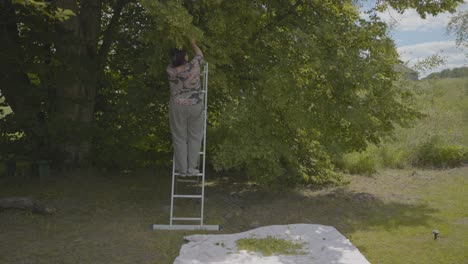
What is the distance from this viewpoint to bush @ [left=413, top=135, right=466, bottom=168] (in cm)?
1184

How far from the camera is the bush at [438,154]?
1184 centimetres

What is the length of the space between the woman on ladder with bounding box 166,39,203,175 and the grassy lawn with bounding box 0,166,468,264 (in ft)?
3.55

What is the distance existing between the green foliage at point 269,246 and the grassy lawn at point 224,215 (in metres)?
0.83

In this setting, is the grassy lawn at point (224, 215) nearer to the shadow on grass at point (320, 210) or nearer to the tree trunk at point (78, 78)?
the shadow on grass at point (320, 210)

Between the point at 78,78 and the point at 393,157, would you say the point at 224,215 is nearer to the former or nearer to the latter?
the point at 78,78

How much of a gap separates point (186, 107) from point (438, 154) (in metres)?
7.99

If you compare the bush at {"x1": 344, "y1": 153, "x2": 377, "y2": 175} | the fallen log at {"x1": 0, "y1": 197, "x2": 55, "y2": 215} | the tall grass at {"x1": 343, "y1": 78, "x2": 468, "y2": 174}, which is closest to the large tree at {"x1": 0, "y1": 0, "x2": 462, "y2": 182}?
the bush at {"x1": 344, "y1": 153, "x2": 377, "y2": 175}

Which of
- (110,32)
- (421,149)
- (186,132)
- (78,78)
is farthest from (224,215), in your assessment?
(421,149)

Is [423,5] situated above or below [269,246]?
above

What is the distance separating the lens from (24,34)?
8.50 m

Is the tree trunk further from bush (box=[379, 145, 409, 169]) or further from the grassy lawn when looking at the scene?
bush (box=[379, 145, 409, 169])

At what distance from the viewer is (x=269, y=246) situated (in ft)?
18.3

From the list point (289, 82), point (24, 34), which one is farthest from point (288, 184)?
point (24, 34)

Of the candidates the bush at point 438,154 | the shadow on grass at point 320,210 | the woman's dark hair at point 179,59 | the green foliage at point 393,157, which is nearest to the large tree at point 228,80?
the woman's dark hair at point 179,59
